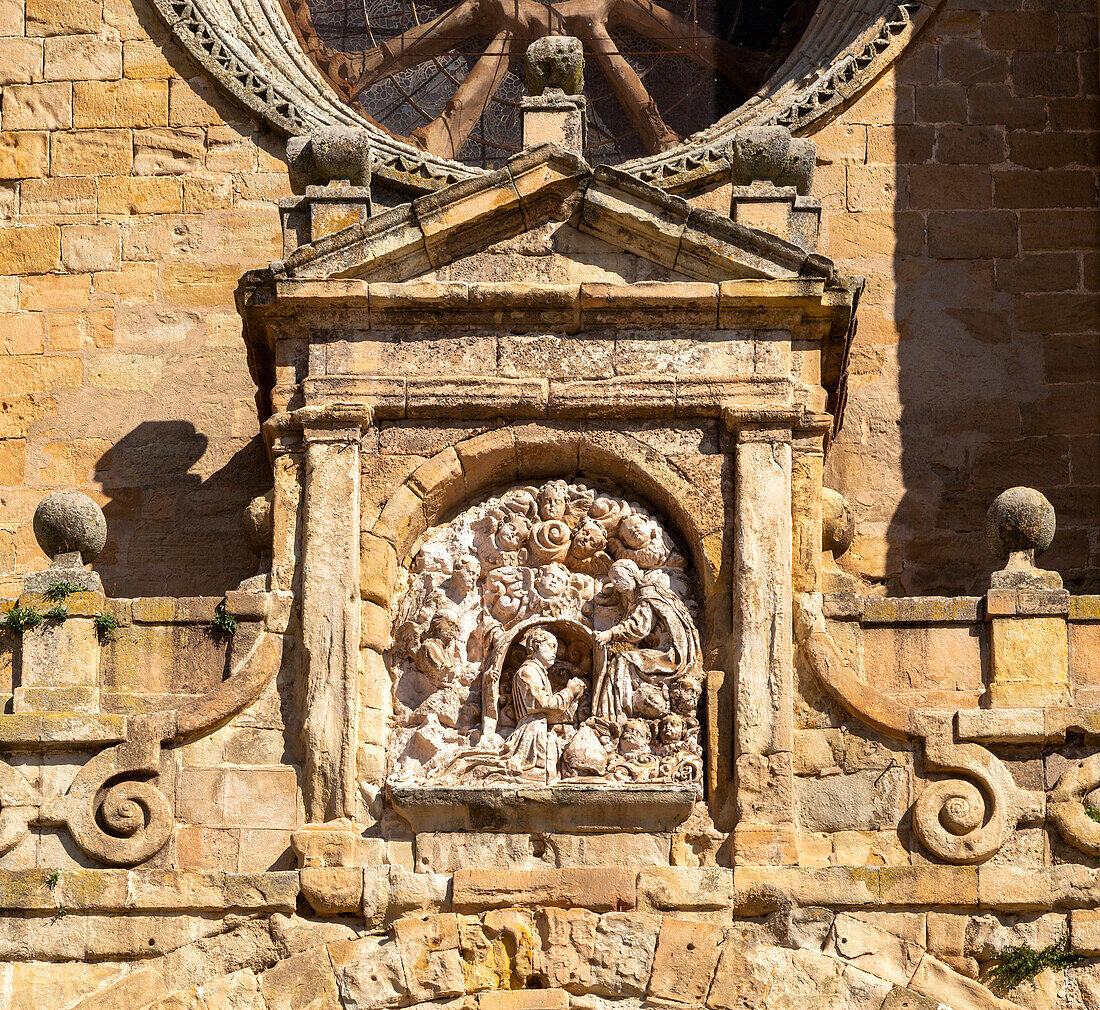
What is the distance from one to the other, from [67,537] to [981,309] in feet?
17.2

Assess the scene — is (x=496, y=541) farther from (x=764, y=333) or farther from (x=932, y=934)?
(x=932, y=934)

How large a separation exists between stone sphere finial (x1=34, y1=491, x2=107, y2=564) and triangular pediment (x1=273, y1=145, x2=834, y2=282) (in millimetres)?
1444

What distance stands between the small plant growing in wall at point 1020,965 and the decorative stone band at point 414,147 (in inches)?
196

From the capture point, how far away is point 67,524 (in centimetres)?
1195

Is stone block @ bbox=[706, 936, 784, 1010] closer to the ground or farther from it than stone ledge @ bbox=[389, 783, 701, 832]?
closer to the ground

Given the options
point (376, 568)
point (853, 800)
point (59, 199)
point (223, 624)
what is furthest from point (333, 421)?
→ point (59, 199)

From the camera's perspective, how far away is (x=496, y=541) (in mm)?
12156

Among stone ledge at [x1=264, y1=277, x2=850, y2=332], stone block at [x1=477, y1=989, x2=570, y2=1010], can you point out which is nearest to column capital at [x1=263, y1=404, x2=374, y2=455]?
stone ledge at [x1=264, y1=277, x2=850, y2=332]

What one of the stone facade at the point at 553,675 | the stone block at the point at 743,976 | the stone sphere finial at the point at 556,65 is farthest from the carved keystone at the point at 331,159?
the stone block at the point at 743,976

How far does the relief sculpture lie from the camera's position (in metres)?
11.7

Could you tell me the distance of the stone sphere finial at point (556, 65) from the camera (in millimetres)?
12922

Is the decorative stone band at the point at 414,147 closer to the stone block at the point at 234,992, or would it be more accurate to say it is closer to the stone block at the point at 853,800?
the stone block at the point at 853,800

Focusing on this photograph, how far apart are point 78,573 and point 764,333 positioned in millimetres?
3417

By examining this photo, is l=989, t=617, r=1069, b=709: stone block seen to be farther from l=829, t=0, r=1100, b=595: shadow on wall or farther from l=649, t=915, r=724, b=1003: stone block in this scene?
l=829, t=0, r=1100, b=595: shadow on wall
